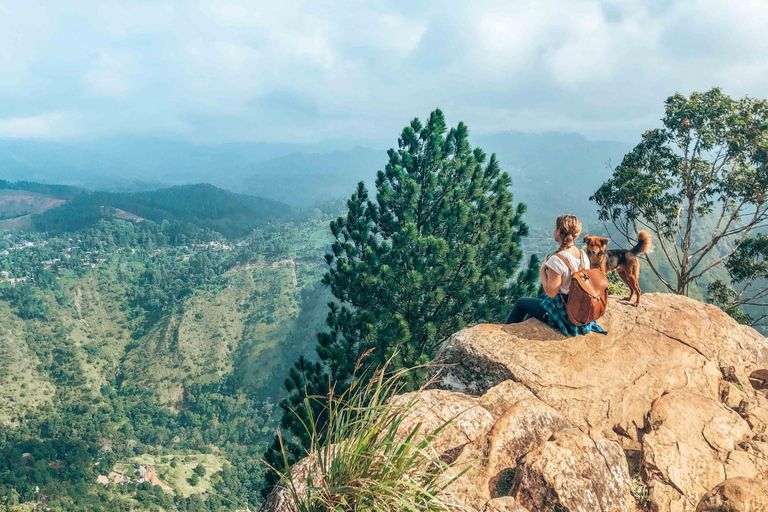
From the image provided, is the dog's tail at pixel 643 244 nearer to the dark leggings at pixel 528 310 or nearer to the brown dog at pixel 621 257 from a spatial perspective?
the brown dog at pixel 621 257

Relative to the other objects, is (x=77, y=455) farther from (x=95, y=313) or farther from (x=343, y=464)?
(x=343, y=464)

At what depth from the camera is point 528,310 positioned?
6.39 metres

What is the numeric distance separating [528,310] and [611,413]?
6.23 feet

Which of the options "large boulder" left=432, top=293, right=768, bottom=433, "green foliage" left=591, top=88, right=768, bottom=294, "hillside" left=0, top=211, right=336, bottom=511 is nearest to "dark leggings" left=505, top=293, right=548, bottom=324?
"large boulder" left=432, top=293, right=768, bottom=433

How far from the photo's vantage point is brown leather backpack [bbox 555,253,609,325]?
5309mm

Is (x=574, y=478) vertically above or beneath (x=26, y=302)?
above

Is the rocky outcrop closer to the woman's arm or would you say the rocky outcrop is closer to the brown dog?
the brown dog

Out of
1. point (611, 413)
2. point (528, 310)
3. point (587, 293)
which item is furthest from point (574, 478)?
point (528, 310)

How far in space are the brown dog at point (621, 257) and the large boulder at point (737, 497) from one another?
11.4ft

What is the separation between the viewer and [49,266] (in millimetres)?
145000

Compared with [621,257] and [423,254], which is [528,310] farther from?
[423,254]

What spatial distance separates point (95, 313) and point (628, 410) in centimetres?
14991

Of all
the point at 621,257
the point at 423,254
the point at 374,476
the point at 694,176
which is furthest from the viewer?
the point at 694,176

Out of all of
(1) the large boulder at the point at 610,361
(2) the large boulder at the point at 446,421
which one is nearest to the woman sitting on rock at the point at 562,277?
(1) the large boulder at the point at 610,361
